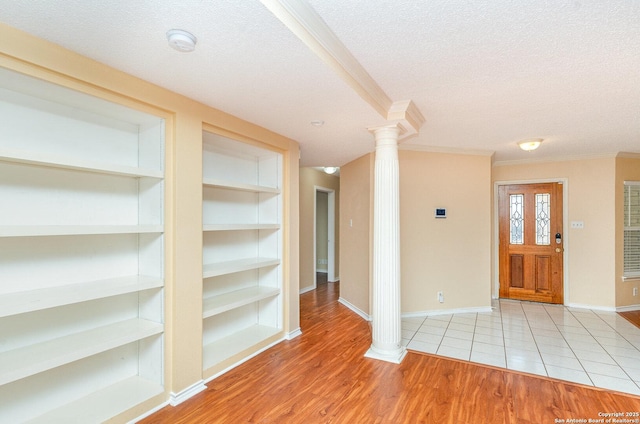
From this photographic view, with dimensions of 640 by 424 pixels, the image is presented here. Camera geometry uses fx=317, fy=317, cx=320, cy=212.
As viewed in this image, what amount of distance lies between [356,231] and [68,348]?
357cm

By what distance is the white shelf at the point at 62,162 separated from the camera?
1613 mm

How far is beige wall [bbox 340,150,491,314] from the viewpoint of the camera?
447 centimetres

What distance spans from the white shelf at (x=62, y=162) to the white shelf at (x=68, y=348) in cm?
107

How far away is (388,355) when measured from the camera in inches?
122

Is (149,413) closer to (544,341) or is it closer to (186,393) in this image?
(186,393)

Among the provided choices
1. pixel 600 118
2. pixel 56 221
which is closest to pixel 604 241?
pixel 600 118

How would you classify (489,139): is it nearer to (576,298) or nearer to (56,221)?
(576,298)

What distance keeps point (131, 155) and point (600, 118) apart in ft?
14.2

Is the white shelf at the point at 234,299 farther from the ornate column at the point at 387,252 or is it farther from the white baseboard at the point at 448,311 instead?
the white baseboard at the point at 448,311

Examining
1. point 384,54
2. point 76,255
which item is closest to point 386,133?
point 384,54

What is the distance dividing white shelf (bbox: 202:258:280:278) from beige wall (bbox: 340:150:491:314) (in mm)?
1611

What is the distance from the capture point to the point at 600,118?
3152mm

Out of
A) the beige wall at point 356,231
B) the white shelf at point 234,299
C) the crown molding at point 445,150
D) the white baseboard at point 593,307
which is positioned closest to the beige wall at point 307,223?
the beige wall at point 356,231

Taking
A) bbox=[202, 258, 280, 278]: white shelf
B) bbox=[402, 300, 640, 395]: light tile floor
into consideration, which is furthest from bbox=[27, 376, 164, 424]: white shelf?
bbox=[402, 300, 640, 395]: light tile floor
